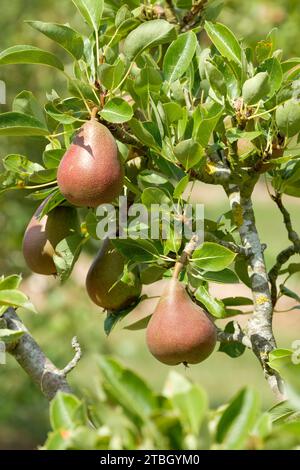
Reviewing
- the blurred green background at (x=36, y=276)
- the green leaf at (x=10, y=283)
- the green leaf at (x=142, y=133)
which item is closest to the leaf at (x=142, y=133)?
the green leaf at (x=142, y=133)

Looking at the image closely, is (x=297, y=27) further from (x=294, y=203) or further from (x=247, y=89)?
(x=294, y=203)

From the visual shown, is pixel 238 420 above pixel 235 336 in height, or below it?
above

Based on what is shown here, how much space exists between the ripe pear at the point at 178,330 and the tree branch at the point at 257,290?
0.35 ft

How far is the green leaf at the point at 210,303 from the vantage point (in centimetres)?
109

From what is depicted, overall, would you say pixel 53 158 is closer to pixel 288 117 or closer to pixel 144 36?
pixel 144 36

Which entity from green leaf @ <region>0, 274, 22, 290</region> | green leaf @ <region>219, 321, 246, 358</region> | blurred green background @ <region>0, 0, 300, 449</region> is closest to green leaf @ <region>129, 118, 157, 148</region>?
green leaf @ <region>0, 274, 22, 290</region>

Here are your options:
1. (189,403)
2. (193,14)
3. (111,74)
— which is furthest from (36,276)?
(189,403)

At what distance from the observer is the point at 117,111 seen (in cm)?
105

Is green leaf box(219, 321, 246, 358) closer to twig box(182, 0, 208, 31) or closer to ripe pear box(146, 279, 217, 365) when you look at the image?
ripe pear box(146, 279, 217, 365)

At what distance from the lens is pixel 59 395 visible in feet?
2.48

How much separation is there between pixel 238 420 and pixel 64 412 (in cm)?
16

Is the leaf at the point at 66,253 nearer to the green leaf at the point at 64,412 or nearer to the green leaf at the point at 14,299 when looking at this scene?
the green leaf at the point at 14,299

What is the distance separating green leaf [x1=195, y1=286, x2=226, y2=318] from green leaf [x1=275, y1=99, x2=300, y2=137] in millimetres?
241

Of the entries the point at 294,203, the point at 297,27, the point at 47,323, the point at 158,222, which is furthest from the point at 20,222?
the point at 294,203
